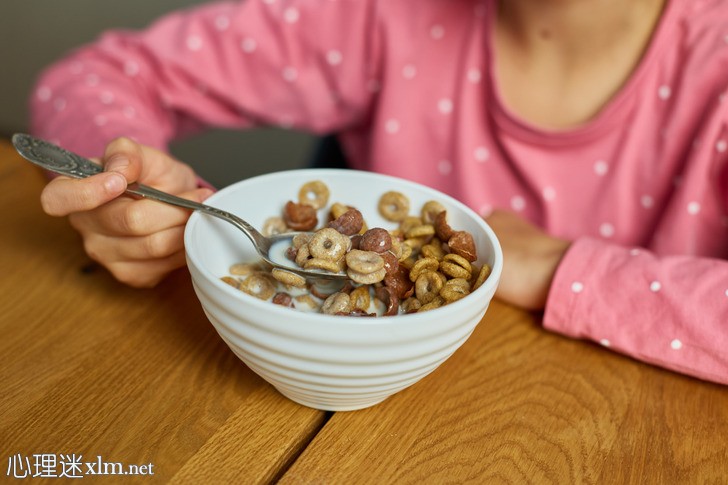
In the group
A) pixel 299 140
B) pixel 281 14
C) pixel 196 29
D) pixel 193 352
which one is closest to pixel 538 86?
pixel 281 14

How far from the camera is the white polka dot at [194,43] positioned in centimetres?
97

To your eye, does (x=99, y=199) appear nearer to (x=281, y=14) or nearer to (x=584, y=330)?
(x=584, y=330)

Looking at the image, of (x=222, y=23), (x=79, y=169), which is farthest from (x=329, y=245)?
(x=222, y=23)

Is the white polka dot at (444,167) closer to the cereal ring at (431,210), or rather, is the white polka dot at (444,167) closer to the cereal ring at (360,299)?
the cereal ring at (431,210)

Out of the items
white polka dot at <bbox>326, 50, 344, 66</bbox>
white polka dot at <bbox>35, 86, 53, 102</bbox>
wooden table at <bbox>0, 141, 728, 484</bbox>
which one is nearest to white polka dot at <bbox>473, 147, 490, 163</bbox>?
white polka dot at <bbox>326, 50, 344, 66</bbox>

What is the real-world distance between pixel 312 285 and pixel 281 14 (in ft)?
1.88

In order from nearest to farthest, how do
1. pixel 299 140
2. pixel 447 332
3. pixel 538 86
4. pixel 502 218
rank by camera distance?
pixel 447 332, pixel 502 218, pixel 538 86, pixel 299 140

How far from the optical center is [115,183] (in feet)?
1.73

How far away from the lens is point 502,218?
29.3 inches

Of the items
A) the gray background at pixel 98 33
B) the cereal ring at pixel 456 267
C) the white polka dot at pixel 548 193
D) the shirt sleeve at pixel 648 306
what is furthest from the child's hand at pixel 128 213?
the gray background at pixel 98 33

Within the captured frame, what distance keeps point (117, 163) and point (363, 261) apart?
0.76ft

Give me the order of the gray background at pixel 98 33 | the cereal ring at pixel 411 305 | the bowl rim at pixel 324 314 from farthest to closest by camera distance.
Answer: the gray background at pixel 98 33
the cereal ring at pixel 411 305
the bowl rim at pixel 324 314

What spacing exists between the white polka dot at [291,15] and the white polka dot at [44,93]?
1.11 ft

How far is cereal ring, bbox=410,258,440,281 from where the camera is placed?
0.51 m
